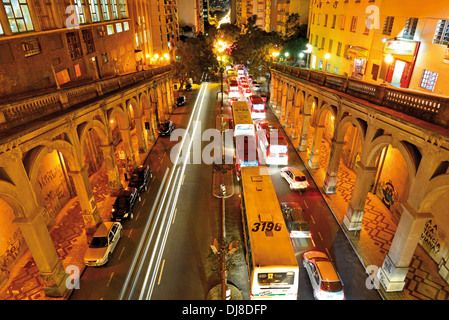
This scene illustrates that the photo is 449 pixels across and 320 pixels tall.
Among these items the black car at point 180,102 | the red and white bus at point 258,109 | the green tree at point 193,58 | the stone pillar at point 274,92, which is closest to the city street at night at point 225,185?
the red and white bus at point 258,109

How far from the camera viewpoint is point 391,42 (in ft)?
72.0

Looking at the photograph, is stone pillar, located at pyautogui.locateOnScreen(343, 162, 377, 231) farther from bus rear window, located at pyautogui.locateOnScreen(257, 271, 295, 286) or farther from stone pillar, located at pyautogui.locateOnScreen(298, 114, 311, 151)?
stone pillar, located at pyautogui.locateOnScreen(298, 114, 311, 151)

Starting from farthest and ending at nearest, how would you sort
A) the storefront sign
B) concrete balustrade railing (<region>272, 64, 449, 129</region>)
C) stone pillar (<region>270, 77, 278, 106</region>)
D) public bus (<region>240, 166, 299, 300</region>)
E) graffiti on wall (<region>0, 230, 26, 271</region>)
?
stone pillar (<region>270, 77, 278, 106</region>) < the storefront sign < graffiti on wall (<region>0, 230, 26, 271</region>) < concrete balustrade railing (<region>272, 64, 449, 129</region>) < public bus (<region>240, 166, 299, 300</region>)

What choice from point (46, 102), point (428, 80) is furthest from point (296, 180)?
point (46, 102)

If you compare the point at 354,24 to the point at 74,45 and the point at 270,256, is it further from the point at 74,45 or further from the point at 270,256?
the point at 74,45

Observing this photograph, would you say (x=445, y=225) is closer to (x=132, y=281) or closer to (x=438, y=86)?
(x=438, y=86)

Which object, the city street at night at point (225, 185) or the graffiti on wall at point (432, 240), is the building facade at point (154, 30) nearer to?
the city street at night at point (225, 185)

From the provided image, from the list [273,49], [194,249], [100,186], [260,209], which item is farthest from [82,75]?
[273,49]

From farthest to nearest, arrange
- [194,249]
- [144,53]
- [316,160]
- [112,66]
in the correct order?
[144,53]
[112,66]
[316,160]
[194,249]

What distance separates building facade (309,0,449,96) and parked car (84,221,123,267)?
23.4 meters

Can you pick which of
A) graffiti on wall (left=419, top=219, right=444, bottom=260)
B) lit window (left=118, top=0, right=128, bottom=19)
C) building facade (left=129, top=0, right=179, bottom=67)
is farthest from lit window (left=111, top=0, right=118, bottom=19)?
graffiti on wall (left=419, top=219, right=444, bottom=260)

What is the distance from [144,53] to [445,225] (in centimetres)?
5229

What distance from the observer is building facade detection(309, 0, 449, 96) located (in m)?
18.7

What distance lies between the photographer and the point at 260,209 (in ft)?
52.5
